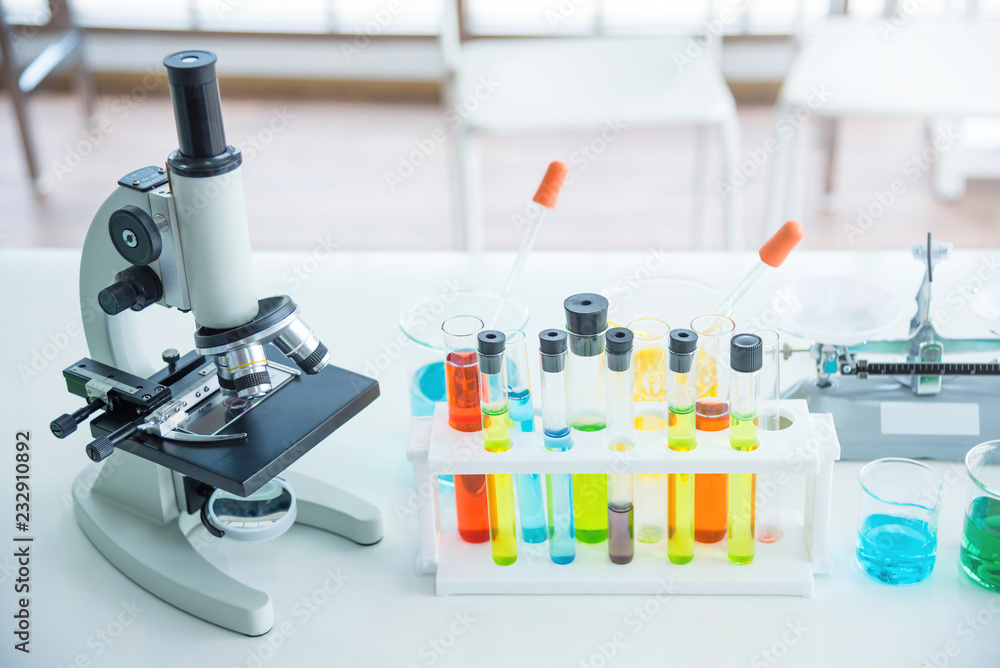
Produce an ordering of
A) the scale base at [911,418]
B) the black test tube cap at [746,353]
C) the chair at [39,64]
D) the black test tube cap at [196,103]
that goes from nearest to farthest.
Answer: the black test tube cap at [196,103], the black test tube cap at [746,353], the scale base at [911,418], the chair at [39,64]

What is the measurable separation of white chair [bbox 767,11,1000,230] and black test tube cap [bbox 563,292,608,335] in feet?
4.62

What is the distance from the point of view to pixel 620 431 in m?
0.96

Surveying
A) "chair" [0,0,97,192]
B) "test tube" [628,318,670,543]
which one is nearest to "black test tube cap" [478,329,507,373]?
"test tube" [628,318,670,543]

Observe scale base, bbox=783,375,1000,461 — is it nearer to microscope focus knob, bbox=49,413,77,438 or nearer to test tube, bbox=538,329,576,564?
test tube, bbox=538,329,576,564

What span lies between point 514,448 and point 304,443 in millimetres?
202

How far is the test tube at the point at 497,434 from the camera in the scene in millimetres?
945

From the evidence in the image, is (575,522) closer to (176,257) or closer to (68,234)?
(176,257)

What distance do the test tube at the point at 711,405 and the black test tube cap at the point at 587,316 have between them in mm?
92

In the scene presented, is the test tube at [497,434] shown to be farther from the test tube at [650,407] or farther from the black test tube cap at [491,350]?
the test tube at [650,407]

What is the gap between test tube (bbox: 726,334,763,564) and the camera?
92cm

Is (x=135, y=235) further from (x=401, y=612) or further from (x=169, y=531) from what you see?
(x=401, y=612)
